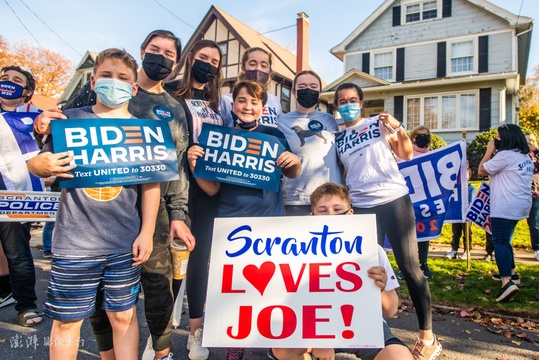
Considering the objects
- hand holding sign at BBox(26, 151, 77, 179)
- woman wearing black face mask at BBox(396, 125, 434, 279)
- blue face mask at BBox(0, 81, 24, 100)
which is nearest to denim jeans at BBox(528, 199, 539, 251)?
woman wearing black face mask at BBox(396, 125, 434, 279)

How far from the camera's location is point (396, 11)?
19.1m

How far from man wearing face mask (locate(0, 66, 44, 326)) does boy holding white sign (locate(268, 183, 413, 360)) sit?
260 cm

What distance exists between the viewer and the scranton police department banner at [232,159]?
2494 mm

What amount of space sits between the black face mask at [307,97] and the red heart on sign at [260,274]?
5.61ft

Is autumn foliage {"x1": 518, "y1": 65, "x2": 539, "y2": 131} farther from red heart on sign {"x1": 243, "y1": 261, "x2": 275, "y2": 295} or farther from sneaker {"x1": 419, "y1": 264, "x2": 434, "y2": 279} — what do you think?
red heart on sign {"x1": 243, "y1": 261, "x2": 275, "y2": 295}

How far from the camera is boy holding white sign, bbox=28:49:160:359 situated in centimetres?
187

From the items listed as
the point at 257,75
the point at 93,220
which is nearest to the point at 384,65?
the point at 257,75

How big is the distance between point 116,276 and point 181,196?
644 mm

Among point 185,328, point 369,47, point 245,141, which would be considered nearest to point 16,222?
point 185,328

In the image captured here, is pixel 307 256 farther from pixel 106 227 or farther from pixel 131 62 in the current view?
pixel 131 62

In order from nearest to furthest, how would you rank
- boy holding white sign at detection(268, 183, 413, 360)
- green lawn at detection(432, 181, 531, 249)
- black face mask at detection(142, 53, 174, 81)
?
boy holding white sign at detection(268, 183, 413, 360) < black face mask at detection(142, 53, 174, 81) < green lawn at detection(432, 181, 531, 249)

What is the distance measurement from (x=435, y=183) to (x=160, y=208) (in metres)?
3.87

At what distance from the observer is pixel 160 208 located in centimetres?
231

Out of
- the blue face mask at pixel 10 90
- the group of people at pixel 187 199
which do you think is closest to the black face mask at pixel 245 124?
the group of people at pixel 187 199
